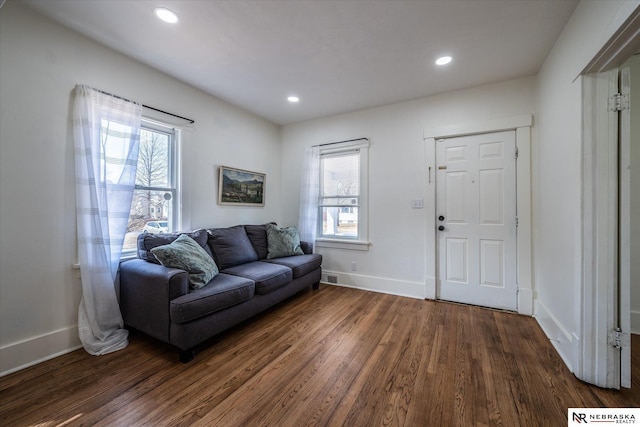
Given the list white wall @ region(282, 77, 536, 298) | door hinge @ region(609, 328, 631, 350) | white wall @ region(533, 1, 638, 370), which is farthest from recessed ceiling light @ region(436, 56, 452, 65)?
door hinge @ region(609, 328, 631, 350)

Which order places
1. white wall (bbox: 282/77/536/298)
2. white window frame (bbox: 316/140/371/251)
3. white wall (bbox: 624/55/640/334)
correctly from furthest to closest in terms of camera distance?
white window frame (bbox: 316/140/371/251)
white wall (bbox: 282/77/536/298)
white wall (bbox: 624/55/640/334)

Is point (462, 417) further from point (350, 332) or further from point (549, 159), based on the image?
point (549, 159)

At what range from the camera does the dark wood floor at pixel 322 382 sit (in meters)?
1.36

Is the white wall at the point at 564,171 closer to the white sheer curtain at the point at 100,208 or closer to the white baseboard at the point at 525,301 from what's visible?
the white baseboard at the point at 525,301

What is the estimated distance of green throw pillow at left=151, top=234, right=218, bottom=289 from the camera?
81.5 inches

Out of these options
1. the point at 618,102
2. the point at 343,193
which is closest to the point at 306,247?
the point at 343,193

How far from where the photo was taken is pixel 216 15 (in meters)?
1.84

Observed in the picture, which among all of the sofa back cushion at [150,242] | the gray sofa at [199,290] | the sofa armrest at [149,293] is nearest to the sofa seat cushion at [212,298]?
the gray sofa at [199,290]

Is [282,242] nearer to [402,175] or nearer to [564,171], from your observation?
[402,175]

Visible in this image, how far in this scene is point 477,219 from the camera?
2.89 m

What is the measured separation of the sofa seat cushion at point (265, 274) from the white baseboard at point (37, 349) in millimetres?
1258

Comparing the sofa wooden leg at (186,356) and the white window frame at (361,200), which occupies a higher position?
the white window frame at (361,200)

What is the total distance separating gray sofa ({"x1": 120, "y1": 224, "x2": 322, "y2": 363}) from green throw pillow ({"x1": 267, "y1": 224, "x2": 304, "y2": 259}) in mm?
281

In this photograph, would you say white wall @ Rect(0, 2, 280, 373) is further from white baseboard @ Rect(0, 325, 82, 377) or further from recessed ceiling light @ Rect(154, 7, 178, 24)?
recessed ceiling light @ Rect(154, 7, 178, 24)
